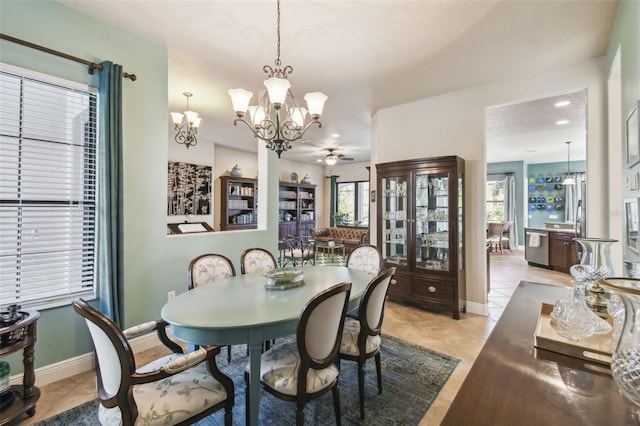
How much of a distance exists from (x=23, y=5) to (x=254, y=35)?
5.45 ft

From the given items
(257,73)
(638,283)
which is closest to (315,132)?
(257,73)

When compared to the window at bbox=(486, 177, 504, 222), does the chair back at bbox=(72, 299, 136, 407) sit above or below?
below

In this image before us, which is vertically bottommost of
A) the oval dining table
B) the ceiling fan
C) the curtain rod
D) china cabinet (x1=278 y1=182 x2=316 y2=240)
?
the oval dining table

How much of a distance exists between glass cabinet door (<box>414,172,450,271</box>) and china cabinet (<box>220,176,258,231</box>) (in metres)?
4.76

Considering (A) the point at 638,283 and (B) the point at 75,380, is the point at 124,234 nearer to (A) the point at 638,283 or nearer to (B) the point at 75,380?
(B) the point at 75,380

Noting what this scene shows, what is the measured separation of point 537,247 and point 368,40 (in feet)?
20.3

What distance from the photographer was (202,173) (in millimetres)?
6465

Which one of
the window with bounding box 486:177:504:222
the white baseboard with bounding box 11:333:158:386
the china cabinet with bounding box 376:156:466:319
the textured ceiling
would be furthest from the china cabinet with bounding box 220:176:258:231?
the window with bounding box 486:177:504:222

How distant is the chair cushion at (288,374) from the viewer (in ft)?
4.87

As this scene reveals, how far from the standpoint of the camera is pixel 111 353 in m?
1.19

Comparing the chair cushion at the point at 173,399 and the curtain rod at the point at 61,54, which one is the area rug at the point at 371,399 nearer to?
the chair cushion at the point at 173,399

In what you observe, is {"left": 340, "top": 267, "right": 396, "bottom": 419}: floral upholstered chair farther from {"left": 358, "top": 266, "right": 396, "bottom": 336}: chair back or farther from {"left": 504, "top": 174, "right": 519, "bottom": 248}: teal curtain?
{"left": 504, "top": 174, "right": 519, "bottom": 248}: teal curtain

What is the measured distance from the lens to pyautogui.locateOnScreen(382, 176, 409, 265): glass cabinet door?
3.93 meters

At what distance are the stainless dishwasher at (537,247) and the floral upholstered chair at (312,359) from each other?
21.4ft
